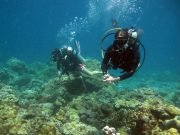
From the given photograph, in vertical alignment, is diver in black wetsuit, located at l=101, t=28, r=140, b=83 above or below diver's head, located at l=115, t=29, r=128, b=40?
below

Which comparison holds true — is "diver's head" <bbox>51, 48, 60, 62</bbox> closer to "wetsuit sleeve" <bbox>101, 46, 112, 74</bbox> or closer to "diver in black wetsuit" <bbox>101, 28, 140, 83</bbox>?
"wetsuit sleeve" <bbox>101, 46, 112, 74</bbox>

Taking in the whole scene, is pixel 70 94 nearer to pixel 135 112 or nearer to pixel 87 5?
pixel 135 112

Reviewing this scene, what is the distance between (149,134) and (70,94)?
6.14 metres

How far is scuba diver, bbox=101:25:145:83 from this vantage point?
17.5 feet

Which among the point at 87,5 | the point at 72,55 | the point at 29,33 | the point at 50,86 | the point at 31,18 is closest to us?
the point at 72,55

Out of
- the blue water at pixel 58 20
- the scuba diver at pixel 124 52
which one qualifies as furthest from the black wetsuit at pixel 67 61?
the blue water at pixel 58 20

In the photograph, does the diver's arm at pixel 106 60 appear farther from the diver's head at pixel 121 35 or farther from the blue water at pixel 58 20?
the blue water at pixel 58 20

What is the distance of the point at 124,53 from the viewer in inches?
213

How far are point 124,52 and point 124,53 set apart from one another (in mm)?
23

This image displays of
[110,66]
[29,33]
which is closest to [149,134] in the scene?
[110,66]

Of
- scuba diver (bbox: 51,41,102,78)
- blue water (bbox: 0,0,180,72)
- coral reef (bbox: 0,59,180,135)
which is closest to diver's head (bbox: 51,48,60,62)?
scuba diver (bbox: 51,41,102,78)

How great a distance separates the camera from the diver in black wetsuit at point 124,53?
5.33m

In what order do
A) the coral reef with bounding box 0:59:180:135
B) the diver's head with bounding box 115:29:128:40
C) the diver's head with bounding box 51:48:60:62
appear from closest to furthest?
the diver's head with bounding box 115:29:128:40, the coral reef with bounding box 0:59:180:135, the diver's head with bounding box 51:48:60:62

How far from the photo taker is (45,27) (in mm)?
162250
